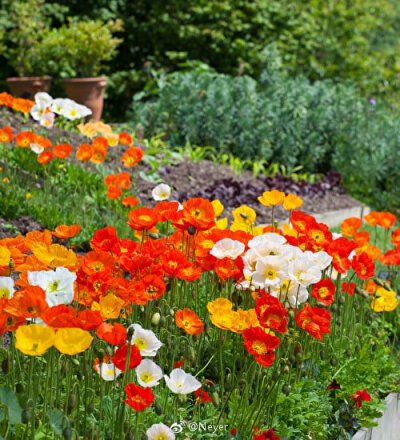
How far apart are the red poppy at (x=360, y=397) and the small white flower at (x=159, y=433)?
3.42ft

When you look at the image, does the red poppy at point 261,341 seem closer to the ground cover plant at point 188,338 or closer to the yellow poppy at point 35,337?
the ground cover plant at point 188,338

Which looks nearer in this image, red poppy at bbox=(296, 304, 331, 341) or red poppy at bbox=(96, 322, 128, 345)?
red poppy at bbox=(96, 322, 128, 345)

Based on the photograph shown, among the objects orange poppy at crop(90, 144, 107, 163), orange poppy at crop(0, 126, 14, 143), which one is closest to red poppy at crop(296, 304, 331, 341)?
orange poppy at crop(90, 144, 107, 163)

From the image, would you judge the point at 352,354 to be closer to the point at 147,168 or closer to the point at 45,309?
the point at 45,309

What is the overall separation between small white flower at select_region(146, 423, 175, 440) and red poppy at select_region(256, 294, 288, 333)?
460 mm

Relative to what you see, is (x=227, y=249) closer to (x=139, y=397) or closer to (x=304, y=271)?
(x=304, y=271)

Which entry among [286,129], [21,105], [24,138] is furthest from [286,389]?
[286,129]

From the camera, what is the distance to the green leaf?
1.70 metres

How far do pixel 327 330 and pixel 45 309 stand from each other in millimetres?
948

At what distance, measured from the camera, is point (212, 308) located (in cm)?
210

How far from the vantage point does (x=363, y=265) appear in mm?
2836

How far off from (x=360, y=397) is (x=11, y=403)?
1.40 metres

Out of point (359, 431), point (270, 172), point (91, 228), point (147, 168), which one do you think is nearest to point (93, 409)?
point (359, 431)

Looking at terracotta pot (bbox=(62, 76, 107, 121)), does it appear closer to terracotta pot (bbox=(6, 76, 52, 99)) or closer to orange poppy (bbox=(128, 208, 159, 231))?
terracotta pot (bbox=(6, 76, 52, 99))
